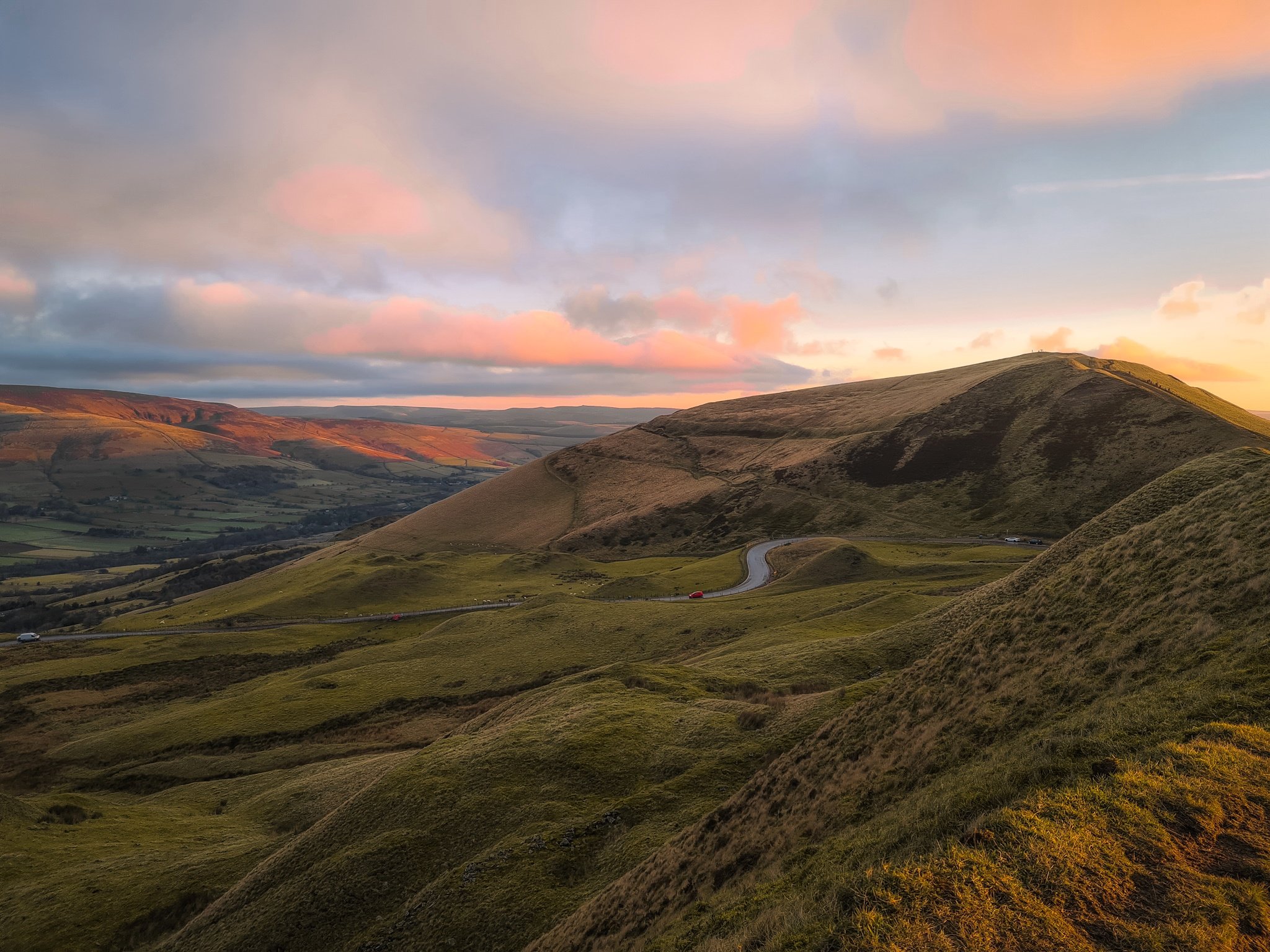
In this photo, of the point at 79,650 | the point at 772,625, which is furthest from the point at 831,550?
the point at 79,650

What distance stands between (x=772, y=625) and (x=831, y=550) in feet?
116

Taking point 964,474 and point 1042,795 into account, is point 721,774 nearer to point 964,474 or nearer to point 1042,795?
point 1042,795

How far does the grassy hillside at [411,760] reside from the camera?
2712 centimetres

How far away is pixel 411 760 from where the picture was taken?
36.4m

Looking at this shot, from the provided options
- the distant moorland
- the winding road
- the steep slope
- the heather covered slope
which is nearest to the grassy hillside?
the distant moorland

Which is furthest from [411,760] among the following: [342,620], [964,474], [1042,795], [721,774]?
[964,474]

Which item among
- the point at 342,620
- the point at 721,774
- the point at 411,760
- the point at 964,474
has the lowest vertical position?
the point at 342,620

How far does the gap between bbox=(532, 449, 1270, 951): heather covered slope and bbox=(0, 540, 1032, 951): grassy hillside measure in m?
6.74

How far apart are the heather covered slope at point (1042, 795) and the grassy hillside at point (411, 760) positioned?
6737mm

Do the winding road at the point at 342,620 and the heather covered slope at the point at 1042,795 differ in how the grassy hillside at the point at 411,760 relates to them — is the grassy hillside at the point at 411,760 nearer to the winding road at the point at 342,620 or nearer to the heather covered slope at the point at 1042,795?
the heather covered slope at the point at 1042,795

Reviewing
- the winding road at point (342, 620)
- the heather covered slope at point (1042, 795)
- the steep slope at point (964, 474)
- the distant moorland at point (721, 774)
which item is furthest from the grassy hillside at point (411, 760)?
the steep slope at point (964, 474)

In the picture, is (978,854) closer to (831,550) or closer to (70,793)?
(70,793)

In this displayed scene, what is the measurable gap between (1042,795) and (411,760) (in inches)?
1273

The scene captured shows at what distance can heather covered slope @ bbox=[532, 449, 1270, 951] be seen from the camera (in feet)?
40.0
